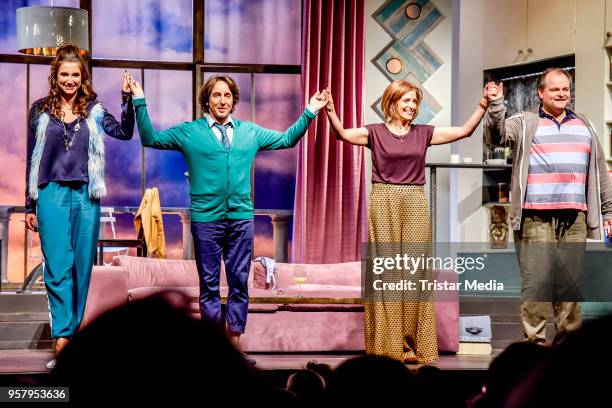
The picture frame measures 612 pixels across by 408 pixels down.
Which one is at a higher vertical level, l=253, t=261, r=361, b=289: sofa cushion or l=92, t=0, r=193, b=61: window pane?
l=92, t=0, r=193, b=61: window pane

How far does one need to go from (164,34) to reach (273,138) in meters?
4.55

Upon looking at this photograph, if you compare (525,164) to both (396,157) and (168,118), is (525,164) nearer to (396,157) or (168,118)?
(396,157)

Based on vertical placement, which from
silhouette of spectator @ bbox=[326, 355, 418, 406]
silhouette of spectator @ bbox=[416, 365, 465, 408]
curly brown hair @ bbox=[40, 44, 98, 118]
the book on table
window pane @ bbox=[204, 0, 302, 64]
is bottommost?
the book on table

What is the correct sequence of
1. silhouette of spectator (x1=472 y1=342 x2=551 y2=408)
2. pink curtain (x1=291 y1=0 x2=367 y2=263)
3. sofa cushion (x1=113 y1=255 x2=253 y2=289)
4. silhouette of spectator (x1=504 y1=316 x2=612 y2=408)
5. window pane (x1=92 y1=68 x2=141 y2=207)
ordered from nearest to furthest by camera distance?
silhouette of spectator (x1=504 y1=316 x2=612 y2=408) < silhouette of spectator (x1=472 y1=342 x2=551 y2=408) < sofa cushion (x1=113 y1=255 x2=253 y2=289) < pink curtain (x1=291 y1=0 x2=367 y2=263) < window pane (x1=92 y1=68 x2=141 y2=207)

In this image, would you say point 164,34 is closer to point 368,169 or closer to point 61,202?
point 368,169

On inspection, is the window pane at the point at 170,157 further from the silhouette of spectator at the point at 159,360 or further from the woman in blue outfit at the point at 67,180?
the silhouette of spectator at the point at 159,360

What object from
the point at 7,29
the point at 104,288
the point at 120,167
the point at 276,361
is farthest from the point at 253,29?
the point at 276,361

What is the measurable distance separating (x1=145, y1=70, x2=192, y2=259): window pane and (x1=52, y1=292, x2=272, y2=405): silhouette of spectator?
7.71m

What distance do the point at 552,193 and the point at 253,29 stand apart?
14.5ft

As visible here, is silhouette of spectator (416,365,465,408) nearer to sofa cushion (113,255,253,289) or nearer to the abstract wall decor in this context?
sofa cushion (113,255,253,289)

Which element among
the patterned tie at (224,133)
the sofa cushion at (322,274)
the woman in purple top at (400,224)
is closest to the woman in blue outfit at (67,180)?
the patterned tie at (224,133)

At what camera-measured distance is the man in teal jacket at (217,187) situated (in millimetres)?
3867

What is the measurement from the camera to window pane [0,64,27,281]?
839cm

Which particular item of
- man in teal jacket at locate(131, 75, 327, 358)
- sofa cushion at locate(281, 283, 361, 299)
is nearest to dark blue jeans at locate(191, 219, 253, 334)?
man in teal jacket at locate(131, 75, 327, 358)
